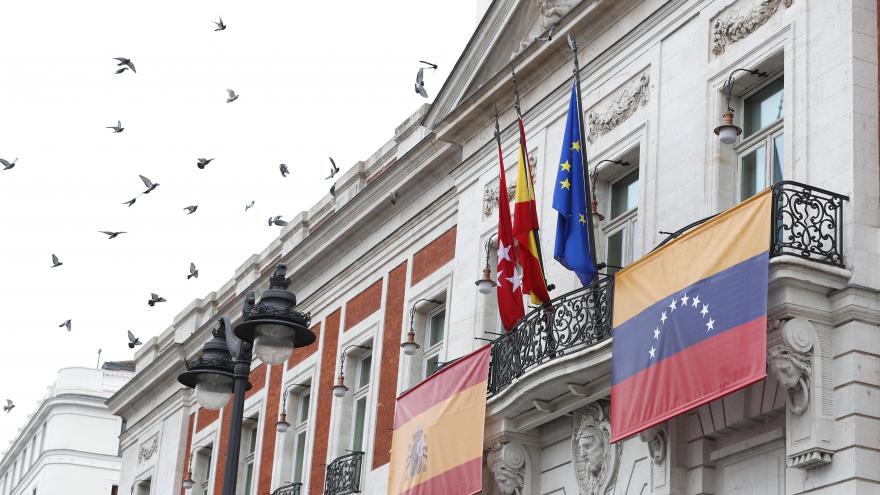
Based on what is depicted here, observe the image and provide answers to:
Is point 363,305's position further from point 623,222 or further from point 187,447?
point 187,447

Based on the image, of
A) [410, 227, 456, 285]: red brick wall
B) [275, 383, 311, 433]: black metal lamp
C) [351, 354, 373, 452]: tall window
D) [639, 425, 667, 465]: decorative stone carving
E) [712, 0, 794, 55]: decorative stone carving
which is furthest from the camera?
[275, 383, 311, 433]: black metal lamp

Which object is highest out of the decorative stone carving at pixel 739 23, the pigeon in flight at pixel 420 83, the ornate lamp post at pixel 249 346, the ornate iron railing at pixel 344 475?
the pigeon in flight at pixel 420 83

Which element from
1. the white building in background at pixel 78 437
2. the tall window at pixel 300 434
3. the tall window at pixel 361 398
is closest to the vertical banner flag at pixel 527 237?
the tall window at pixel 361 398

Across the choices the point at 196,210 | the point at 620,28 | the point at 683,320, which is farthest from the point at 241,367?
the point at 196,210

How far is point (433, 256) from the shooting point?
23938mm

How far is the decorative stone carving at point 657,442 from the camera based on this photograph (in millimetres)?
16344

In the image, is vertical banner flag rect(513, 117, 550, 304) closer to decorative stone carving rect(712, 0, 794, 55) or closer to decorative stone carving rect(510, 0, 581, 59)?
decorative stone carving rect(510, 0, 581, 59)

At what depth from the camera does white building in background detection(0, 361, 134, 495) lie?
193 ft

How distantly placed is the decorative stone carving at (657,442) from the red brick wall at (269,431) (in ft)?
39.6

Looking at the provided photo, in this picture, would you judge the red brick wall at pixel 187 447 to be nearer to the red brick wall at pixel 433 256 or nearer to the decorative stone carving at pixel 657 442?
the red brick wall at pixel 433 256

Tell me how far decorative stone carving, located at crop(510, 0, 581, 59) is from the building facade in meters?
0.04

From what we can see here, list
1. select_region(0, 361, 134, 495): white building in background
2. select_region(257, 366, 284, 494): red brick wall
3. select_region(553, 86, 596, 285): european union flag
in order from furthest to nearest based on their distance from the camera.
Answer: select_region(0, 361, 134, 495): white building in background < select_region(257, 366, 284, 494): red brick wall < select_region(553, 86, 596, 285): european union flag

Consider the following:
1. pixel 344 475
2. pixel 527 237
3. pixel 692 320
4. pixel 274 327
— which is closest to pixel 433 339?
pixel 344 475

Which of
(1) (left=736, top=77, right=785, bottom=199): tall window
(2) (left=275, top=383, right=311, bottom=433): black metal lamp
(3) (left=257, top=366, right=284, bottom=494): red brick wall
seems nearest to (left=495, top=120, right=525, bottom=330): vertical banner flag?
(1) (left=736, top=77, right=785, bottom=199): tall window
